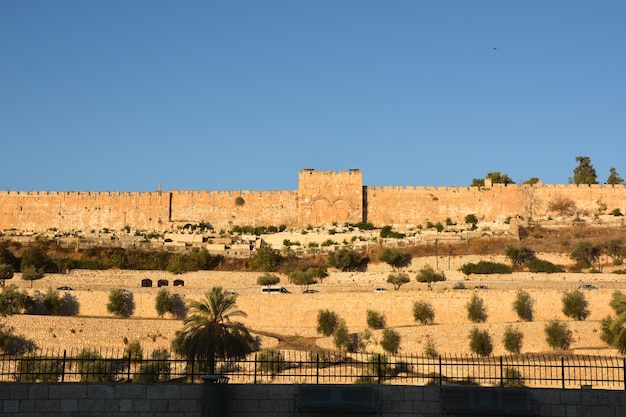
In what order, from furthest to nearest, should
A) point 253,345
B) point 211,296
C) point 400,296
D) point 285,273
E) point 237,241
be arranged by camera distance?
1. point 237,241
2. point 285,273
3. point 400,296
4. point 253,345
5. point 211,296

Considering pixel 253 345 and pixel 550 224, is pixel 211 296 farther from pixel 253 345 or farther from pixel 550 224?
pixel 550 224

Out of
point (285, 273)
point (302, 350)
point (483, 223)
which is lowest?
point (302, 350)

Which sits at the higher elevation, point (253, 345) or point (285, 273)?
point (285, 273)

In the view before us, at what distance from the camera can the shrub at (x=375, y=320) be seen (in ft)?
97.2

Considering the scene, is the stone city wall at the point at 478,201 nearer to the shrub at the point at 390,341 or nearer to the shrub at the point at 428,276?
the shrub at the point at 428,276

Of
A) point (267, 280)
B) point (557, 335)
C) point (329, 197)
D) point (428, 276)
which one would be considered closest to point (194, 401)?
point (557, 335)

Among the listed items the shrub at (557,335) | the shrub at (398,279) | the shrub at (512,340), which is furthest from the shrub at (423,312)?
the shrub at (398,279)

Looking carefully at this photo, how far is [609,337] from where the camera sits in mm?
26656

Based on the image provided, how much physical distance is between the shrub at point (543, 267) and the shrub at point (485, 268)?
3.32ft

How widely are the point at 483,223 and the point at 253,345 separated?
24933mm

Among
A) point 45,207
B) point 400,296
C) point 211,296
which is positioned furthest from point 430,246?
point 45,207

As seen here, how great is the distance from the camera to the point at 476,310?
29.5 m

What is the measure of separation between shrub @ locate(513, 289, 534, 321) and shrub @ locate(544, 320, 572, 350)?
1683 millimetres

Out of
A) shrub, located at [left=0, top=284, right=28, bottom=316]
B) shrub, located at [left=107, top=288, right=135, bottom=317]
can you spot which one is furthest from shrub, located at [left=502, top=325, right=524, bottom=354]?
shrub, located at [left=0, top=284, right=28, bottom=316]
